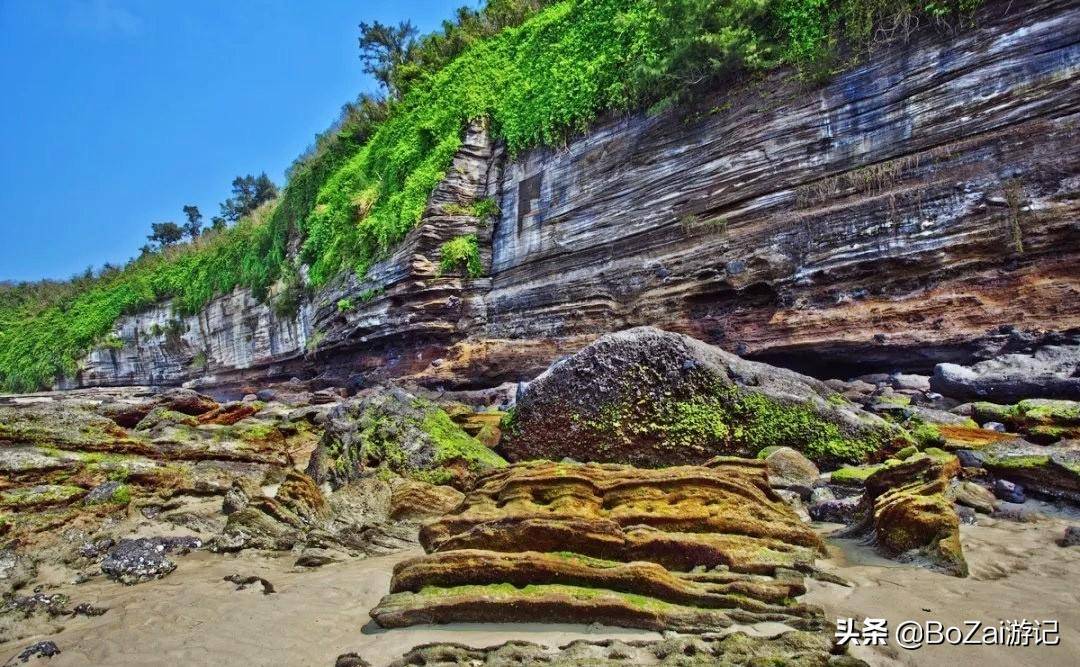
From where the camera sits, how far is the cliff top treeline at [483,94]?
1144cm

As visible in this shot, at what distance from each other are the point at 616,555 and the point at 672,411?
3.70 meters

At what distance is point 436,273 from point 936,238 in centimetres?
1107

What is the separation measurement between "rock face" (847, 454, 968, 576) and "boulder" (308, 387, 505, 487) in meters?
4.09

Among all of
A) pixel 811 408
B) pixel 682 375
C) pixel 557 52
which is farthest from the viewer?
pixel 557 52

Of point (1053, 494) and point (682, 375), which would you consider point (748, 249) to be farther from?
point (1053, 494)

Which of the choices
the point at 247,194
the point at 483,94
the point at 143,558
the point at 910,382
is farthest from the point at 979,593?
the point at 247,194

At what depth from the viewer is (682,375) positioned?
7.18 metres

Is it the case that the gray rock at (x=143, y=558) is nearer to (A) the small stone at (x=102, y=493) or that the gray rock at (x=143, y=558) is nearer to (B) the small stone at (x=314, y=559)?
(B) the small stone at (x=314, y=559)

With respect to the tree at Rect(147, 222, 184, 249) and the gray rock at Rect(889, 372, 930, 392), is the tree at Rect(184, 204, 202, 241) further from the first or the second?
the gray rock at Rect(889, 372, 930, 392)

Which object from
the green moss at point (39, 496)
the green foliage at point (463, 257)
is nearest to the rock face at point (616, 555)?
the green moss at point (39, 496)

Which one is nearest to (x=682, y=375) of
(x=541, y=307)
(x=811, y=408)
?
(x=811, y=408)

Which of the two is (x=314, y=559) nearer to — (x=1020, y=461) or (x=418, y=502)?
(x=418, y=502)

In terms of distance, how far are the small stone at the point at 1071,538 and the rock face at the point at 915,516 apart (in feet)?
1.86

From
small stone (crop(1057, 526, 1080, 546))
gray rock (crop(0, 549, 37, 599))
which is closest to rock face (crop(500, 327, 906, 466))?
small stone (crop(1057, 526, 1080, 546))
